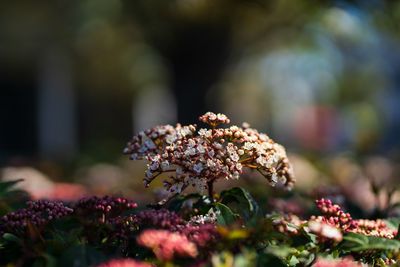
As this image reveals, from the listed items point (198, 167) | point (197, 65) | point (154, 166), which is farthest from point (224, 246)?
point (197, 65)

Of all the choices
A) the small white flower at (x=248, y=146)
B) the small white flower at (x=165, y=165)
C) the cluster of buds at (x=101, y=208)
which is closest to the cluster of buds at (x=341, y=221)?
the small white flower at (x=248, y=146)

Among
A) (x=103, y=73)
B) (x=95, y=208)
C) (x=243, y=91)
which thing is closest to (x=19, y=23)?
(x=103, y=73)

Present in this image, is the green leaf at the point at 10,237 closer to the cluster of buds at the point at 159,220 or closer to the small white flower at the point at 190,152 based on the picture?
the cluster of buds at the point at 159,220

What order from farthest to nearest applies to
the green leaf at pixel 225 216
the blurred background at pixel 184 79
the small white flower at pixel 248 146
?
1. the blurred background at pixel 184 79
2. the small white flower at pixel 248 146
3. the green leaf at pixel 225 216

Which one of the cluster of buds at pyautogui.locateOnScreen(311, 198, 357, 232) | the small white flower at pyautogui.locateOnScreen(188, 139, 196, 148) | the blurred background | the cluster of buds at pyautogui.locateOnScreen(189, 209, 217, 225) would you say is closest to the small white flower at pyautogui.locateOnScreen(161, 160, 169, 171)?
the small white flower at pyautogui.locateOnScreen(188, 139, 196, 148)

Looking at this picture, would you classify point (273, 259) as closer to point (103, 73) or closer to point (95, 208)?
point (95, 208)

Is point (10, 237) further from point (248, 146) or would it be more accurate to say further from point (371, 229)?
point (371, 229)
